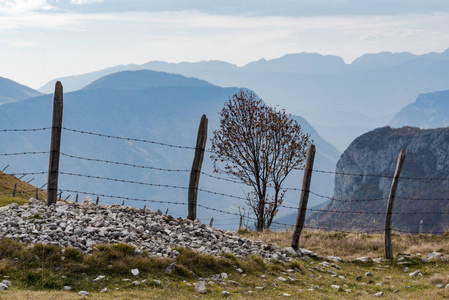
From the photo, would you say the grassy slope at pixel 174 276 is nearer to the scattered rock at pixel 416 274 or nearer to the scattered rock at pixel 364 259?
the scattered rock at pixel 416 274

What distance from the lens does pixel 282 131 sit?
3061 cm

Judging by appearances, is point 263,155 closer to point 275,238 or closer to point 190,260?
point 275,238

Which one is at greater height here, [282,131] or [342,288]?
[282,131]

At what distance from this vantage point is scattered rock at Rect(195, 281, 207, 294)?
11938 mm

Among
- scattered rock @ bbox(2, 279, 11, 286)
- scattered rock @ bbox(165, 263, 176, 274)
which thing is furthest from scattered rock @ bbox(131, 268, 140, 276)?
scattered rock @ bbox(2, 279, 11, 286)

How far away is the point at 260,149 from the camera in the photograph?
99.5ft

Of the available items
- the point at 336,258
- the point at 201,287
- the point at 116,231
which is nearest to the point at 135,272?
the point at 201,287

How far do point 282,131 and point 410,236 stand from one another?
1059 centimetres

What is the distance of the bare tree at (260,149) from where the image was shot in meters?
30.0

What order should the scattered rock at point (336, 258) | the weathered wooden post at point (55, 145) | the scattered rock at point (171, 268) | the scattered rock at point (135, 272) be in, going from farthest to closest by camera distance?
1. the scattered rock at point (336, 258)
2. the weathered wooden post at point (55, 145)
3. the scattered rock at point (171, 268)
4. the scattered rock at point (135, 272)

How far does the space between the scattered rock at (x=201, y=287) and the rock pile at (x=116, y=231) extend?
73.3 inches

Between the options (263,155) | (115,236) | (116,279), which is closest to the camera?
(116,279)

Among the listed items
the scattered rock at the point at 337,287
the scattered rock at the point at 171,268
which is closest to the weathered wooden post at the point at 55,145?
the scattered rock at the point at 171,268

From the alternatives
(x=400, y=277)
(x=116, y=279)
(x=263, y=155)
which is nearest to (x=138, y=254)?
(x=116, y=279)
